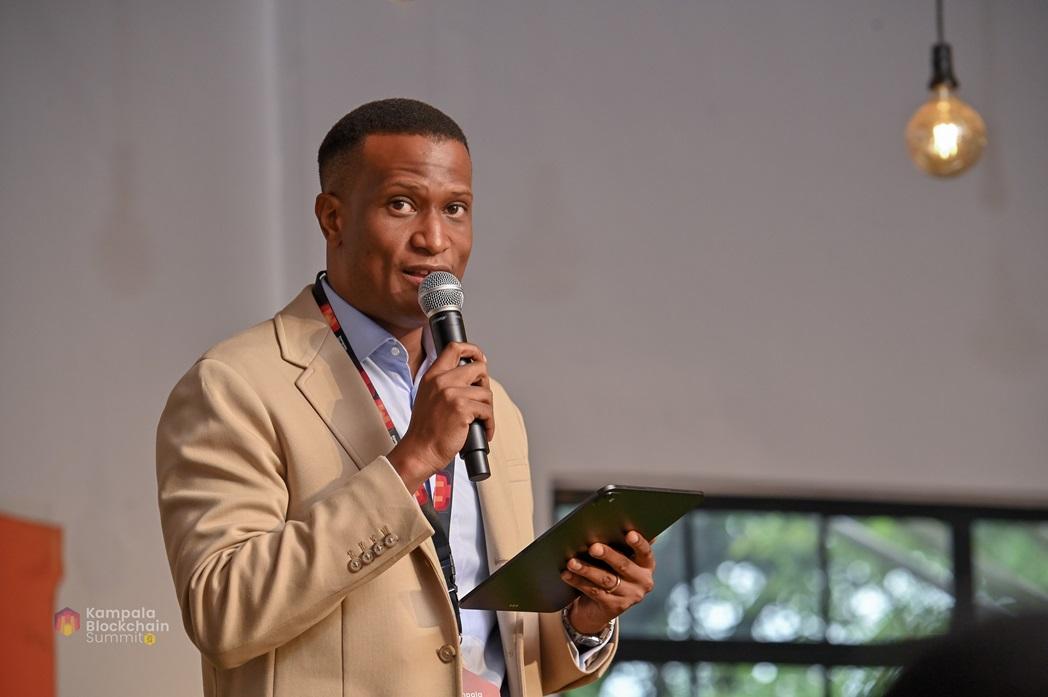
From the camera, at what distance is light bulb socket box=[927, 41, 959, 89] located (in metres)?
4.21

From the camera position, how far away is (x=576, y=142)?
4648mm

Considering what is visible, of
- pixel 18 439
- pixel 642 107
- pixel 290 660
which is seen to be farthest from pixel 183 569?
pixel 642 107

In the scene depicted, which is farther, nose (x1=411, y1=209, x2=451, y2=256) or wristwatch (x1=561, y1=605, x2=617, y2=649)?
wristwatch (x1=561, y1=605, x2=617, y2=649)

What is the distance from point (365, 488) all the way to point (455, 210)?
1.68 feet

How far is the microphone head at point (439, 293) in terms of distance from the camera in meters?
1.83

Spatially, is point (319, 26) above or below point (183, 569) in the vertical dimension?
above

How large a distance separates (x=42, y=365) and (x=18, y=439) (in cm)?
19

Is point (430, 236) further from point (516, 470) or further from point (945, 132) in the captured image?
point (945, 132)

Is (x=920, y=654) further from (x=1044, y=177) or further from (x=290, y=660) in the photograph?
(x=1044, y=177)

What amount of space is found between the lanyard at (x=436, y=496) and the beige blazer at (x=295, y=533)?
0.03m

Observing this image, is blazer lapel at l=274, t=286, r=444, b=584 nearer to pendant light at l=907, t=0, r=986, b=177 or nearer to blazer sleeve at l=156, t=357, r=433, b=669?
blazer sleeve at l=156, t=357, r=433, b=669

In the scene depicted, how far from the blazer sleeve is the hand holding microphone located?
0.12 ft

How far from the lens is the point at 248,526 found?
173cm

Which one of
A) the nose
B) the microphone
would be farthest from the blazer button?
the nose
